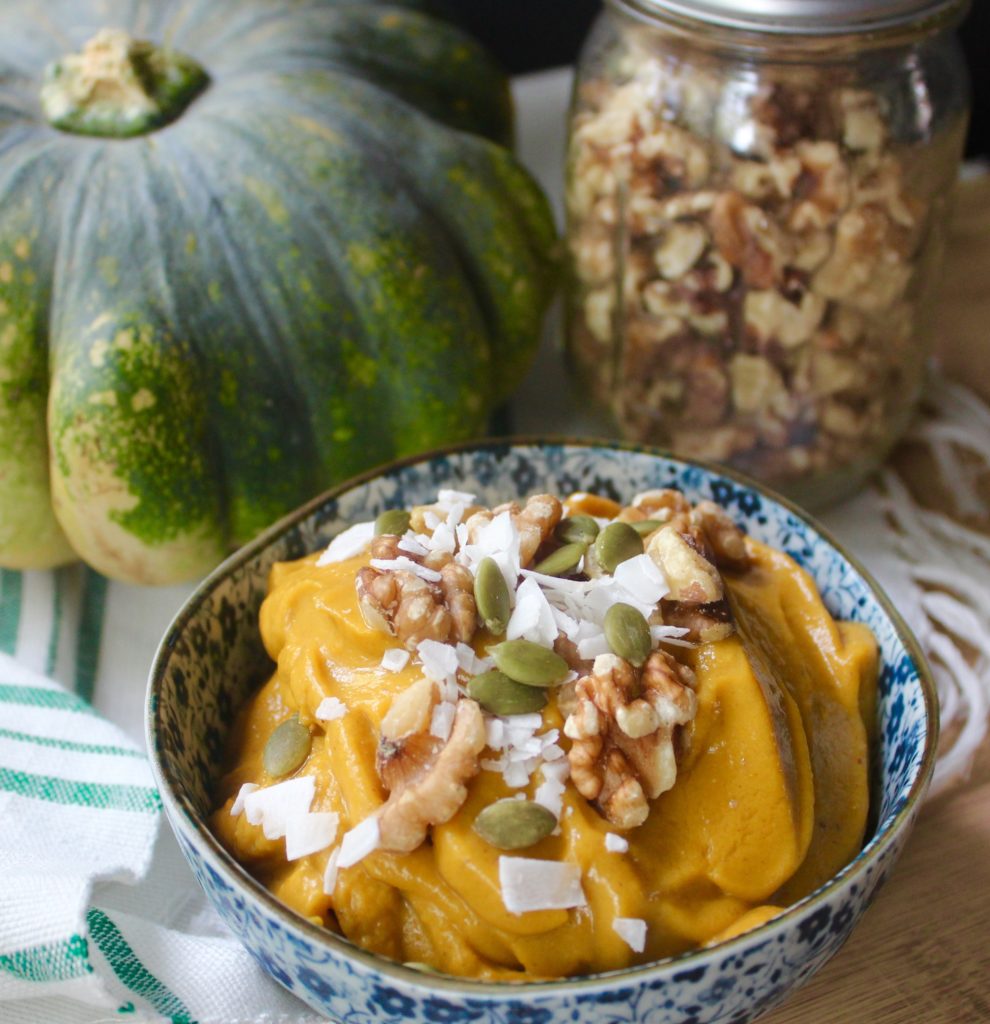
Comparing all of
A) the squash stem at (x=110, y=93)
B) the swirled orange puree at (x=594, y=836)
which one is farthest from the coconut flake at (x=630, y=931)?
the squash stem at (x=110, y=93)

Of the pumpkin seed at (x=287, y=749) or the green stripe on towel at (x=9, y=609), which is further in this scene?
the green stripe on towel at (x=9, y=609)

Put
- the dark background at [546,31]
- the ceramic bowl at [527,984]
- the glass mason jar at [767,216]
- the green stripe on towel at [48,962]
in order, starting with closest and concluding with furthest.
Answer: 1. the ceramic bowl at [527,984]
2. the green stripe on towel at [48,962]
3. the glass mason jar at [767,216]
4. the dark background at [546,31]

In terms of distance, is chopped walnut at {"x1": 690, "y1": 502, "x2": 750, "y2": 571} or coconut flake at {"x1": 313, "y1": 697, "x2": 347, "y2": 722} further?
chopped walnut at {"x1": 690, "y1": 502, "x2": 750, "y2": 571}

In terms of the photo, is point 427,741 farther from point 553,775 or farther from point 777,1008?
point 777,1008

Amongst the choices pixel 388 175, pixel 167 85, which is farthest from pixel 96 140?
pixel 388 175

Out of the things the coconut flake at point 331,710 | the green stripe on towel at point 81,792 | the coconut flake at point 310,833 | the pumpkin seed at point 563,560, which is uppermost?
the pumpkin seed at point 563,560

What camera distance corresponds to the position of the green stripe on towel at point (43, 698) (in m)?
1.27

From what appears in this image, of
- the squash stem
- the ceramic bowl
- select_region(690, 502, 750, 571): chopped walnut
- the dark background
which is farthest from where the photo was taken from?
the dark background

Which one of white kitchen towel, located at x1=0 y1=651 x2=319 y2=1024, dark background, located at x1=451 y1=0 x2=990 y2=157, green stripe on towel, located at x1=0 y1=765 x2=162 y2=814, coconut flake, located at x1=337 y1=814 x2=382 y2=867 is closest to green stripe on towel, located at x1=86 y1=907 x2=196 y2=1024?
white kitchen towel, located at x1=0 y1=651 x2=319 y2=1024

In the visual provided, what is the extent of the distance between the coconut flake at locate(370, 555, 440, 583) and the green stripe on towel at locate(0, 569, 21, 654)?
1.98 feet

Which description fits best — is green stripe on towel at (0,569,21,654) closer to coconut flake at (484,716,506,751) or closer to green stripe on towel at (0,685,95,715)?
green stripe on towel at (0,685,95,715)

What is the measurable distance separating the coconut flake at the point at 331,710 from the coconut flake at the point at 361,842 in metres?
0.10

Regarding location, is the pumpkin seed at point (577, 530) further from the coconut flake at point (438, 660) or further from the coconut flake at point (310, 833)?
the coconut flake at point (310, 833)

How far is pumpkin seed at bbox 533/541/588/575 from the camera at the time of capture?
102 cm
